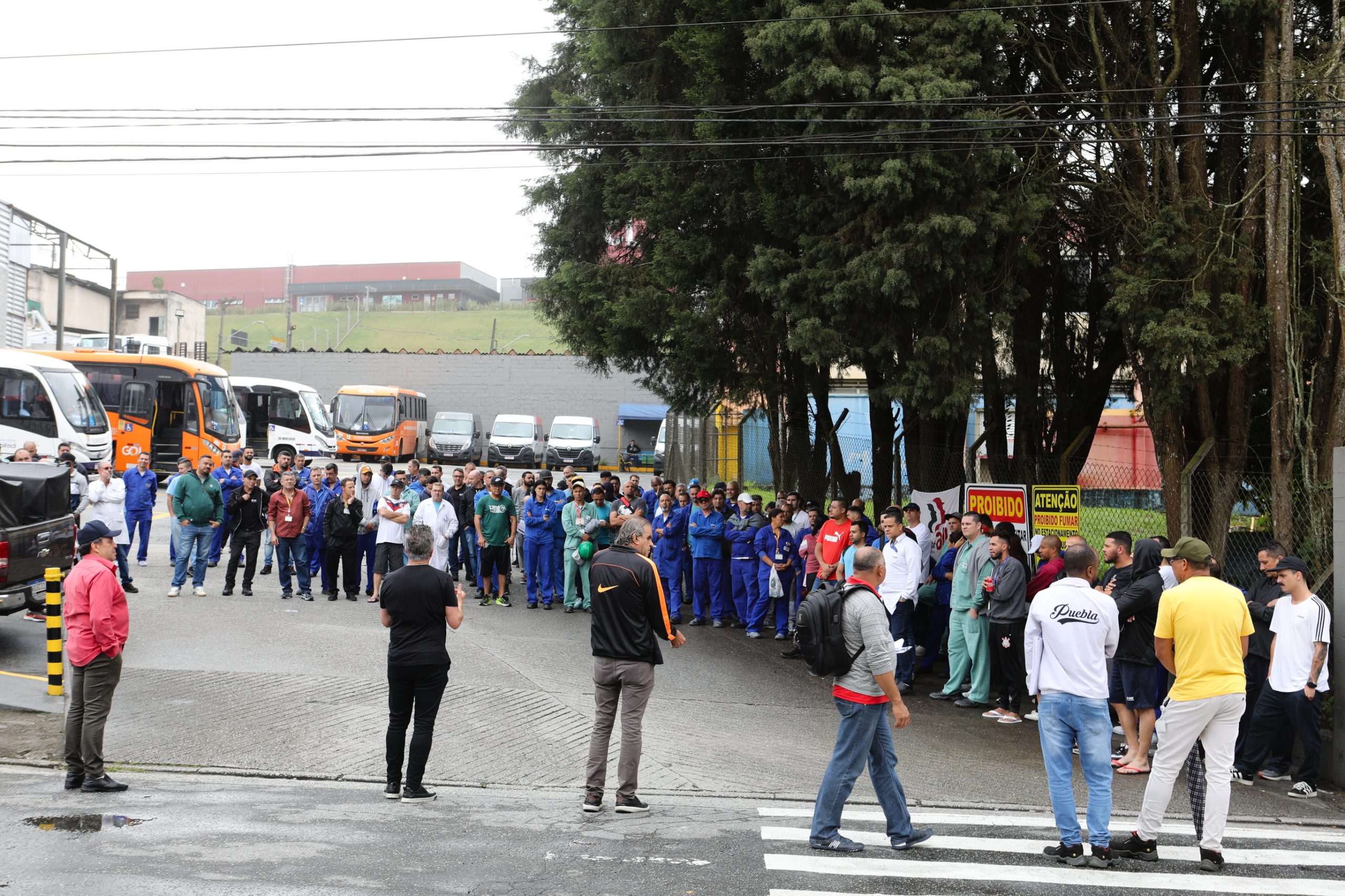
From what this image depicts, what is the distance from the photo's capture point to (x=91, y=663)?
24.3 feet

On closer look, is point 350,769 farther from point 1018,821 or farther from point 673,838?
point 1018,821

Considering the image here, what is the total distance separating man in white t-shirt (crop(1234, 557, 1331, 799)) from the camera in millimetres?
8344

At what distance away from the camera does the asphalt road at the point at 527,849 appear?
5656 millimetres

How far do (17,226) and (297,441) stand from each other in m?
24.3

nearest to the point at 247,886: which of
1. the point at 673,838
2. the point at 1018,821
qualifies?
the point at 673,838

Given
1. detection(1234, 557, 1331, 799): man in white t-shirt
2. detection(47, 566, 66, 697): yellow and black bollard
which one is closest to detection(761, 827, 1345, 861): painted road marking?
detection(1234, 557, 1331, 799): man in white t-shirt

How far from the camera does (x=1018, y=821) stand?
7.29m

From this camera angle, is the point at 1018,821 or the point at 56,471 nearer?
the point at 1018,821

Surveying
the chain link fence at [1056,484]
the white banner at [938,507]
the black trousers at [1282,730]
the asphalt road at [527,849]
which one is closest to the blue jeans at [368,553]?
the chain link fence at [1056,484]

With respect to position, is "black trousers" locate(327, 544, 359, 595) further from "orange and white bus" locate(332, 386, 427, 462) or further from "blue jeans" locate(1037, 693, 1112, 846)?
"orange and white bus" locate(332, 386, 427, 462)

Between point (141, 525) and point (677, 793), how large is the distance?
12.5m

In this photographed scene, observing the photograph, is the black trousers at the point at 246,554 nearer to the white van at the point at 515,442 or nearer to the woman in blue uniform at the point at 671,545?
the woman in blue uniform at the point at 671,545

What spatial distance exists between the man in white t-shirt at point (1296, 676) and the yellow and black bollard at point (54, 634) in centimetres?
1020

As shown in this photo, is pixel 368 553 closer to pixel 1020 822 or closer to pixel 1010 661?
pixel 1010 661
